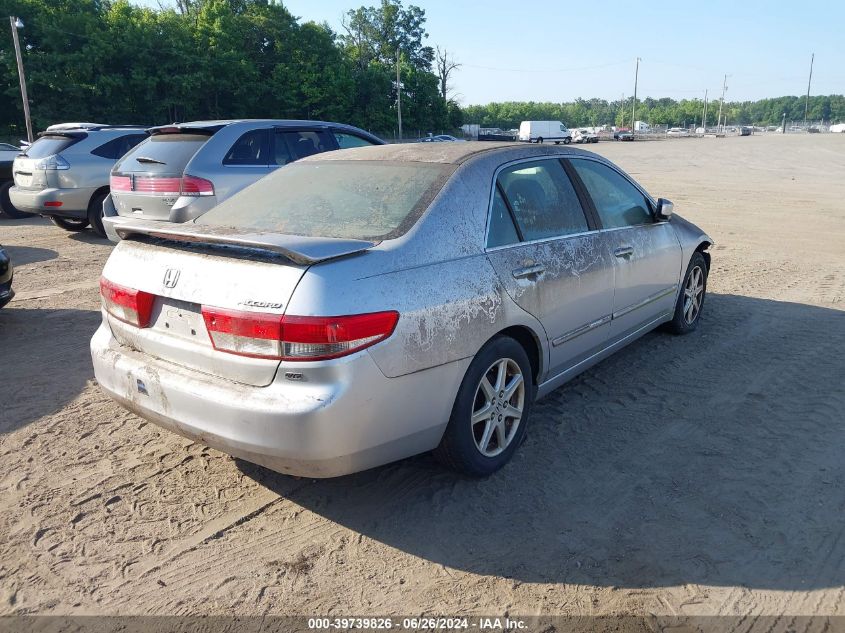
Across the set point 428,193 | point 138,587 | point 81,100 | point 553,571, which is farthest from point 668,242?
point 81,100

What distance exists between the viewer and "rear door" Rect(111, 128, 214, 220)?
26.0 ft

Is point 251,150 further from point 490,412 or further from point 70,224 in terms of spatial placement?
point 490,412

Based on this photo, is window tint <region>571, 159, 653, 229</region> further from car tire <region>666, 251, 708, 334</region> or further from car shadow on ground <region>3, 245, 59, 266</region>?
car shadow on ground <region>3, 245, 59, 266</region>

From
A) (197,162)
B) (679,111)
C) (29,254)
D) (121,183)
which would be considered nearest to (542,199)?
(197,162)

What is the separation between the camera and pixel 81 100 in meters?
42.2

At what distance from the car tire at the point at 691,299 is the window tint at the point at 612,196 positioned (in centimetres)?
95

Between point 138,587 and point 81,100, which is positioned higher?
point 81,100

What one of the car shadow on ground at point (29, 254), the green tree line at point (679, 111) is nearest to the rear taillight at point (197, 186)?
the car shadow on ground at point (29, 254)

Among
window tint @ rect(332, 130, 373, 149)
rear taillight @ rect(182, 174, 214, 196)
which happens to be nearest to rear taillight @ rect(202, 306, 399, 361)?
rear taillight @ rect(182, 174, 214, 196)

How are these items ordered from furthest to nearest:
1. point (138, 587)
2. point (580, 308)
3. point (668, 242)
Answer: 1. point (668, 242)
2. point (580, 308)
3. point (138, 587)

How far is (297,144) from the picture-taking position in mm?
8484

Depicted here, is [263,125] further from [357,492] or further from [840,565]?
[840,565]

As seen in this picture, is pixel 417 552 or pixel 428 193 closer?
pixel 417 552

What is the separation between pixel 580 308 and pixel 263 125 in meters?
5.65
